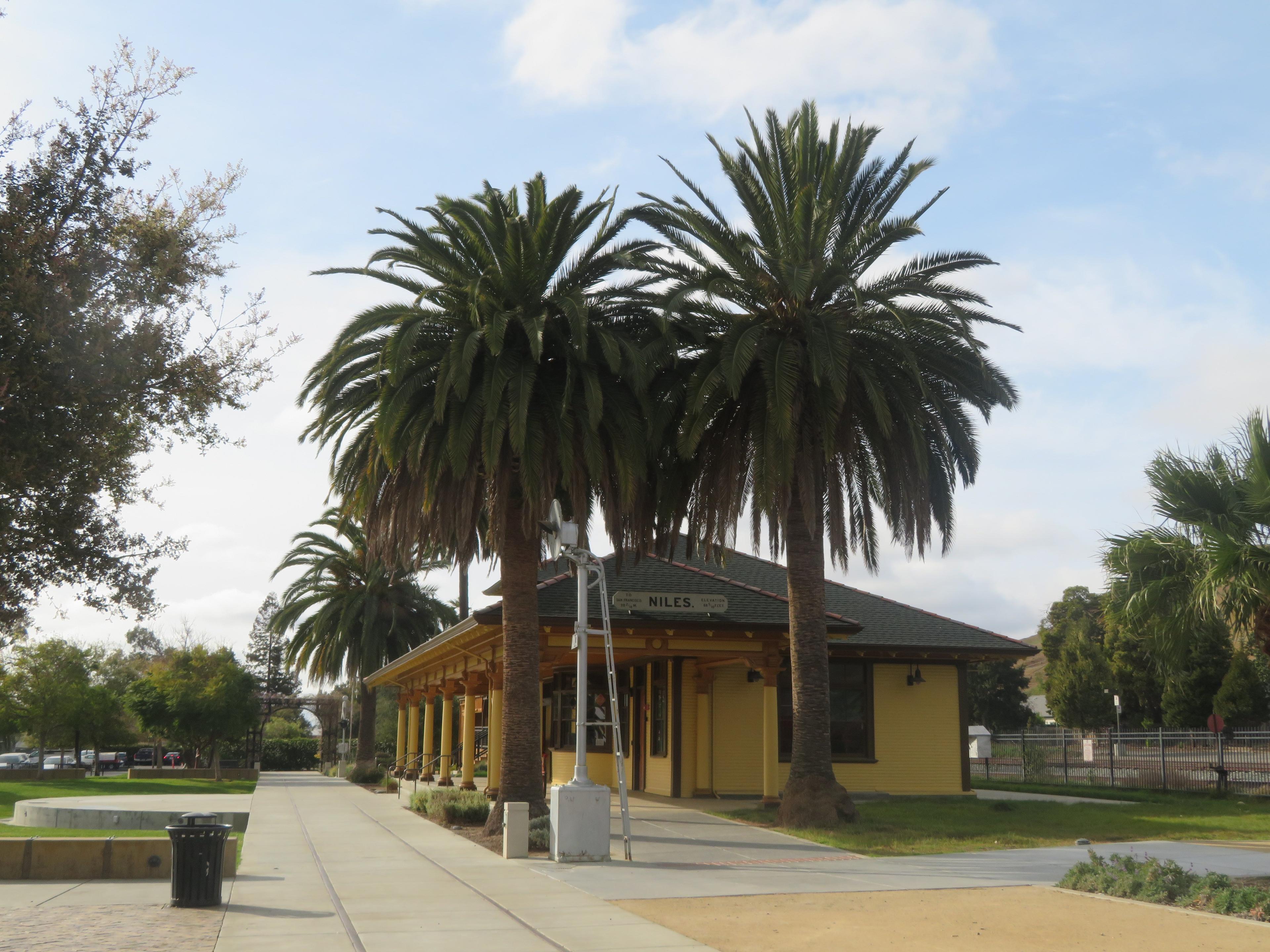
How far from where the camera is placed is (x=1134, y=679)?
61656 mm

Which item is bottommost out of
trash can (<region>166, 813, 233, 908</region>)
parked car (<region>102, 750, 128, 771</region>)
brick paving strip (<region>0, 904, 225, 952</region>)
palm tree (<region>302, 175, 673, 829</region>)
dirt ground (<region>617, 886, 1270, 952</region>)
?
parked car (<region>102, 750, 128, 771</region>)

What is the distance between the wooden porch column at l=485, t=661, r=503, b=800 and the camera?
79.1 feet

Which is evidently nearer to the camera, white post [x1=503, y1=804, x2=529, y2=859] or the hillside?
white post [x1=503, y1=804, x2=529, y2=859]

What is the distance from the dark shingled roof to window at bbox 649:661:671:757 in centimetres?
251

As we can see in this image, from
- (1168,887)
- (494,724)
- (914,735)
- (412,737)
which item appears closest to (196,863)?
(1168,887)

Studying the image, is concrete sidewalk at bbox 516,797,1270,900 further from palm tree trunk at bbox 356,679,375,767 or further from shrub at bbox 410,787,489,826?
palm tree trunk at bbox 356,679,375,767

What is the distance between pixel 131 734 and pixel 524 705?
5737 cm

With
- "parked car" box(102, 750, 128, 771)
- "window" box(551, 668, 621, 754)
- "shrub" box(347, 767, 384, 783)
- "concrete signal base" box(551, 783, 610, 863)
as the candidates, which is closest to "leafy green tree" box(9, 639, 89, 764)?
"parked car" box(102, 750, 128, 771)

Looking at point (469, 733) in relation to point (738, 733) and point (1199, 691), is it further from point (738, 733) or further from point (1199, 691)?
point (1199, 691)

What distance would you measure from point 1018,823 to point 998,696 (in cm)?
5774

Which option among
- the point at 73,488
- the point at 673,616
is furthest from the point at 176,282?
the point at 673,616

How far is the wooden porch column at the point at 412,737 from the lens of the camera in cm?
3822

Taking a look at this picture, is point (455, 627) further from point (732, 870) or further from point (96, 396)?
point (96, 396)

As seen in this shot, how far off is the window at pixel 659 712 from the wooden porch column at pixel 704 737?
89 centimetres
